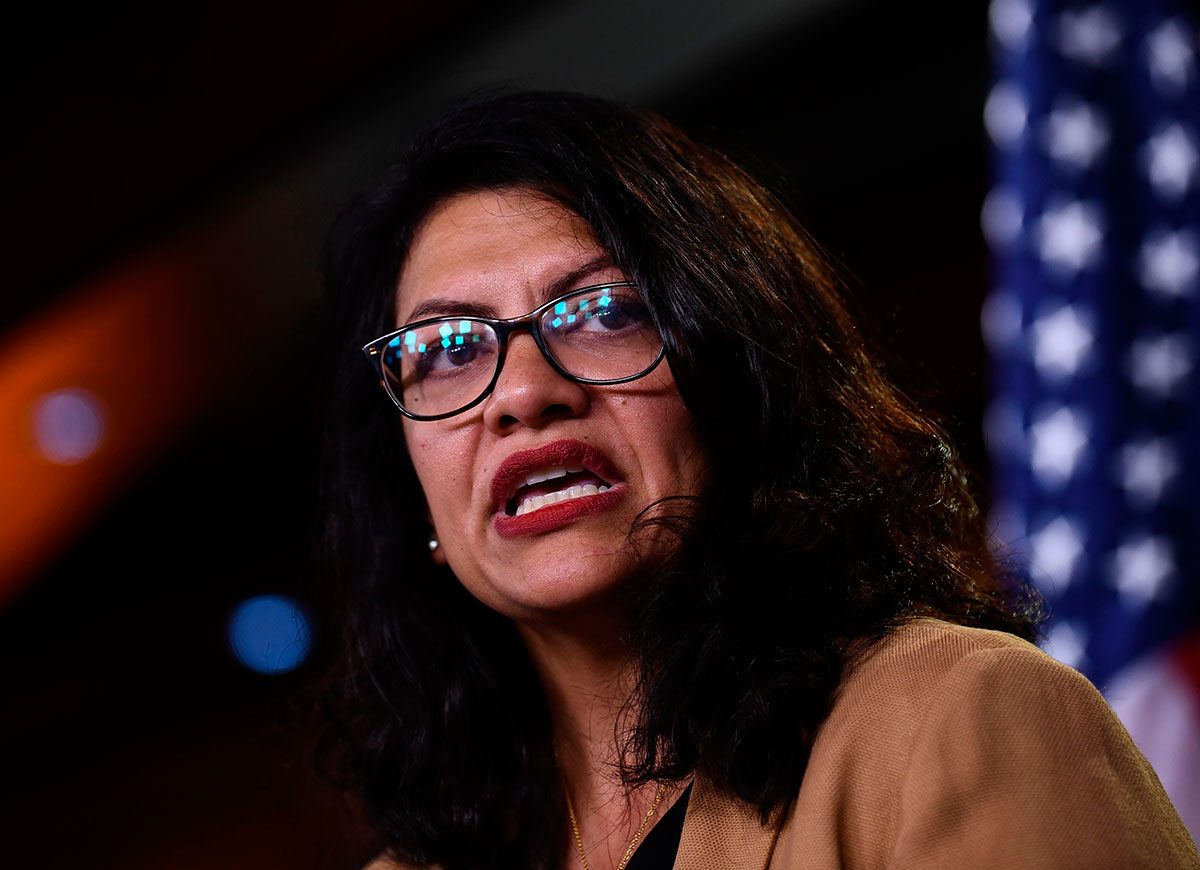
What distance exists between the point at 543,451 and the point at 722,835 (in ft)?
1.60

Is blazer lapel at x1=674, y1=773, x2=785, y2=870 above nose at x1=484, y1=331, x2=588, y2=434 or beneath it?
beneath

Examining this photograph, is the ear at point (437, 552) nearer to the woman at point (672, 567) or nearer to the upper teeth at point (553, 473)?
the woman at point (672, 567)

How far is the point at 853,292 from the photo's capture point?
165 cm

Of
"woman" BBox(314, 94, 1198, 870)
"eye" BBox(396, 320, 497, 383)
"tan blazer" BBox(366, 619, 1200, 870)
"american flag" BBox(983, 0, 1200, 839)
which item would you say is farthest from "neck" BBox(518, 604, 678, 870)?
"american flag" BBox(983, 0, 1200, 839)

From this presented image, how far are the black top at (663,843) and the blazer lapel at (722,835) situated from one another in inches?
3.6

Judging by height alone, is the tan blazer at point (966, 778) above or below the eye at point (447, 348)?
below

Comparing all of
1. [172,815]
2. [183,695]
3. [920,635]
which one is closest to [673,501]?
[920,635]

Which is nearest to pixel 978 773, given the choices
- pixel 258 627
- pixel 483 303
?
pixel 483 303

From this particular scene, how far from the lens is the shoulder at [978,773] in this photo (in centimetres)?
91

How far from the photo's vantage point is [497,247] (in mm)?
1434

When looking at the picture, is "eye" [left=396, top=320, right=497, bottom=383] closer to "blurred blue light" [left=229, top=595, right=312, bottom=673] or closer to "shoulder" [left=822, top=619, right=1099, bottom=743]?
"shoulder" [left=822, top=619, right=1099, bottom=743]

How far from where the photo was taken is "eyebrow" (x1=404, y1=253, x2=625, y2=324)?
1.37 metres

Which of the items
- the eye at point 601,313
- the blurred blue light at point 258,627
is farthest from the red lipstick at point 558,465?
the blurred blue light at point 258,627

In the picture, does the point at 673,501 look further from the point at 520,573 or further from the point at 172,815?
the point at 172,815
